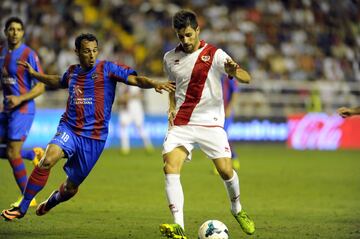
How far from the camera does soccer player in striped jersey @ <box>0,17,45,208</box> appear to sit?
34.6 ft

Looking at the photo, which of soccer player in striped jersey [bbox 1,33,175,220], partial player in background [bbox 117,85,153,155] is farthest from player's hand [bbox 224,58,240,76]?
partial player in background [bbox 117,85,153,155]

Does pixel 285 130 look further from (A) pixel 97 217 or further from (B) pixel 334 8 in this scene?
(A) pixel 97 217

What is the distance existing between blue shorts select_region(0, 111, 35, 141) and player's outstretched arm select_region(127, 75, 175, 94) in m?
2.56

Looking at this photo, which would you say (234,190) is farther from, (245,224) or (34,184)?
(34,184)

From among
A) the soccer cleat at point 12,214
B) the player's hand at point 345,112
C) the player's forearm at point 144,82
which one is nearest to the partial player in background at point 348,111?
the player's hand at point 345,112

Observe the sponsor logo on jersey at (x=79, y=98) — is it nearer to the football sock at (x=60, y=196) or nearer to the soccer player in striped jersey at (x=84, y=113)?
the soccer player in striped jersey at (x=84, y=113)

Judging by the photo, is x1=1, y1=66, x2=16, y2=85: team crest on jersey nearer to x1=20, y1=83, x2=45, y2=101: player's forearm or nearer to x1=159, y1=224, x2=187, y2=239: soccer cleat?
x1=20, y1=83, x2=45, y2=101: player's forearm

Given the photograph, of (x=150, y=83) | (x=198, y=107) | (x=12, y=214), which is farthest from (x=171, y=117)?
(x=12, y=214)

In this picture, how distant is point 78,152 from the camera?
8633 millimetres

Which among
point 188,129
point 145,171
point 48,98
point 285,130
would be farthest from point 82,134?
point 285,130

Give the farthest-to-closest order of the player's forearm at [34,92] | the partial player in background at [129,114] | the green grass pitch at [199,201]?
the partial player in background at [129,114]
the player's forearm at [34,92]
the green grass pitch at [199,201]

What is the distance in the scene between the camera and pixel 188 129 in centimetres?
833

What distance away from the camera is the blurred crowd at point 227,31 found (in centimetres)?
2467

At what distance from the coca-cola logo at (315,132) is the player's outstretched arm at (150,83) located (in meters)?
17.6
